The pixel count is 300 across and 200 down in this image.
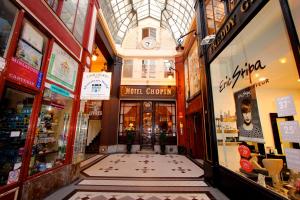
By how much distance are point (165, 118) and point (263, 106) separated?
673 cm

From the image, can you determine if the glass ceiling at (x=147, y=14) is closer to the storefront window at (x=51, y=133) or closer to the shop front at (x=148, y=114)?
the shop front at (x=148, y=114)

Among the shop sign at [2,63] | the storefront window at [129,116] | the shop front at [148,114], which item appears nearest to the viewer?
the shop sign at [2,63]

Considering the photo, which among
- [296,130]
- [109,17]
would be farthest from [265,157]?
[109,17]

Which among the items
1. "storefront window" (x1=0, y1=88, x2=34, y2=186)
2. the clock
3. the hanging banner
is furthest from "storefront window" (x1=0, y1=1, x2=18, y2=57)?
the clock

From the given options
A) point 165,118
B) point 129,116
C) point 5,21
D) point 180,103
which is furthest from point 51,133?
point 180,103

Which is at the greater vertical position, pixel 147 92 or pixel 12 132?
pixel 147 92

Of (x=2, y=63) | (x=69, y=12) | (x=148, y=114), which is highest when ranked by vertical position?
(x=69, y=12)

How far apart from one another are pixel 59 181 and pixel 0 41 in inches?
115

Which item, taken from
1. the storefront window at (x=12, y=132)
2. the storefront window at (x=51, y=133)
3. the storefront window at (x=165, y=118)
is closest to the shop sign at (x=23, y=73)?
the storefront window at (x=12, y=132)

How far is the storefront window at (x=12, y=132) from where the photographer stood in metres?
2.18

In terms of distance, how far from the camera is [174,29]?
34.0 feet

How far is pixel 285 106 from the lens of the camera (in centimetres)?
191

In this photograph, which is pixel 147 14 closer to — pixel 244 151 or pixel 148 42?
pixel 148 42

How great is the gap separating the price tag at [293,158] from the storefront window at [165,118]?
7124mm
